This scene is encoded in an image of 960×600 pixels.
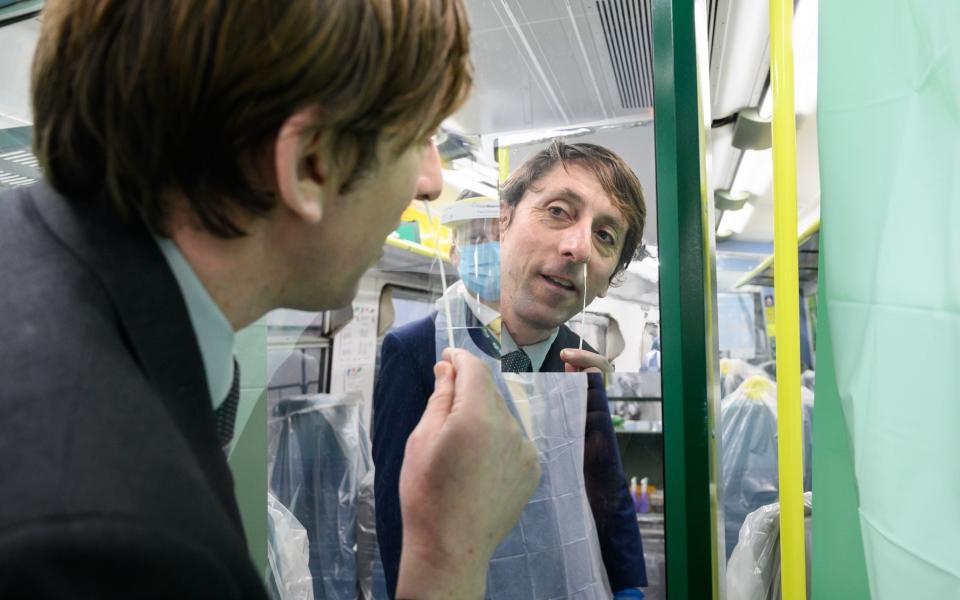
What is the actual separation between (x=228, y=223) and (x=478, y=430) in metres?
0.38

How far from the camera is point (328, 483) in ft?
4.91

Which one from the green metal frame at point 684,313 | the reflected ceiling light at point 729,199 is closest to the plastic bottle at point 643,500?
the green metal frame at point 684,313

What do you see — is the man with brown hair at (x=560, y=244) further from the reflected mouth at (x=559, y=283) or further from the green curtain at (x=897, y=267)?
the green curtain at (x=897, y=267)

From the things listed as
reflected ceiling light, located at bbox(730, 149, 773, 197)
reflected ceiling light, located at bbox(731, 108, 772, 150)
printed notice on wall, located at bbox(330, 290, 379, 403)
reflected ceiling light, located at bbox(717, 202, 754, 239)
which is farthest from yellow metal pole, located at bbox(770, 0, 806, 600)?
reflected ceiling light, located at bbox(717, 202, 754, 239)

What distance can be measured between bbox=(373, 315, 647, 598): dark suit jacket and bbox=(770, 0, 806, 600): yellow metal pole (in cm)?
47

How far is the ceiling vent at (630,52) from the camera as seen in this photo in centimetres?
105

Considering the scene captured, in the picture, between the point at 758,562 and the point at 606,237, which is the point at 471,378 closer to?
the point at 606,237

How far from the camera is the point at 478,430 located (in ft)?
2.47

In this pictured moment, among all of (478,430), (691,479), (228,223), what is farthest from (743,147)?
(228,223)

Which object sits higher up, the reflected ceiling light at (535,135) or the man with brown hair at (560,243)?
the reflected ceiling light at (535,135)

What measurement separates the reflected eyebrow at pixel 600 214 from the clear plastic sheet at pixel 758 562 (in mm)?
508

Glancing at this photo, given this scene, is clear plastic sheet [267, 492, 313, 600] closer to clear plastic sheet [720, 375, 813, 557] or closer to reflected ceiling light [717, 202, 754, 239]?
clear plastic sheet [720, 375, 813, 557]

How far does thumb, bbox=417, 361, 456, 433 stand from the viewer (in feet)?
2.55

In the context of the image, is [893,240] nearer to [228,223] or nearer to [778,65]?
[778,65]
